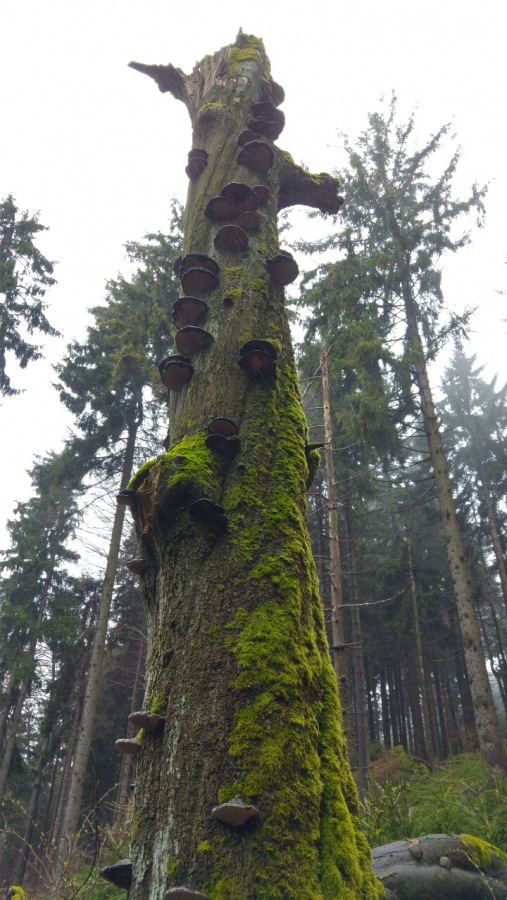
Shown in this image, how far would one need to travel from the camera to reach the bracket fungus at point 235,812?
5.46 feet

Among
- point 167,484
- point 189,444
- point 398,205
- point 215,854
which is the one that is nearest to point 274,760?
point 215,854

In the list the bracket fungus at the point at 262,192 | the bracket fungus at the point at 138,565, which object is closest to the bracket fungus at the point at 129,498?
the bracket fungus at the point at 138,565

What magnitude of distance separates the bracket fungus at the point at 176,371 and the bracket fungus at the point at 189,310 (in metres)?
0.33

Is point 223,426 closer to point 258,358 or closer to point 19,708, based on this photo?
point 258,358

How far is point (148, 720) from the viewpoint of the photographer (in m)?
2.02

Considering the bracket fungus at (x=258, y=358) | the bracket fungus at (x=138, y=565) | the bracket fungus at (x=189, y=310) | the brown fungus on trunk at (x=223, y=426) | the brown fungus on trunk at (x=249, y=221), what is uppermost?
the brown fungus on trunk at (x=249, y=221)

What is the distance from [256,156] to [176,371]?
72.7 inches

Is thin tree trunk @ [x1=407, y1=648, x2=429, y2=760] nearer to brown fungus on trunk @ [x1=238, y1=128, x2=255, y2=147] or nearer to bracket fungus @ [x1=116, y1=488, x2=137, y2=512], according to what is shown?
brown fungus on trunk @ [x1=238, y1=128, x2=255, y2=147]

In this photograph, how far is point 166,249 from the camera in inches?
687

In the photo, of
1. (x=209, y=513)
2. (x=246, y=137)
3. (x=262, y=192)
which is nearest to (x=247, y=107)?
(x=246, y=137)

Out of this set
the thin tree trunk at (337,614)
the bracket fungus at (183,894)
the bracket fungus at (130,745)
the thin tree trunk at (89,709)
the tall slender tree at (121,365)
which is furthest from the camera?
the tall slender tree at (121,365)

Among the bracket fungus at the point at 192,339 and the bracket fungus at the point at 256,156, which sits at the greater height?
the bracket fungus at the point at 256,156

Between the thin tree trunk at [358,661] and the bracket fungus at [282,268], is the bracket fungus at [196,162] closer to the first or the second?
the bracket fungus at [282,268]

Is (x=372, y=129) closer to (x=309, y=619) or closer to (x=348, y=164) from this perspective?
(x=348, y=164)
